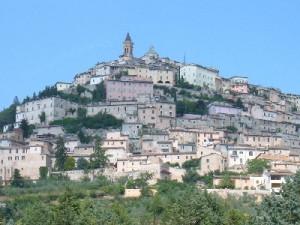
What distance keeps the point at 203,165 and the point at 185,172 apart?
149 centimetres

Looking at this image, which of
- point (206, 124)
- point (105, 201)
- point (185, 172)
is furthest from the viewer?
point (206, 124)

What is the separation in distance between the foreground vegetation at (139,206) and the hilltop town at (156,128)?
305 cm

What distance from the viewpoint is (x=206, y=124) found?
80625mm

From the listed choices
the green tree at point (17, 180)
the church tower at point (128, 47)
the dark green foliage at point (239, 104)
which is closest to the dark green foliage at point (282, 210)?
the green tree at point (17, 180)

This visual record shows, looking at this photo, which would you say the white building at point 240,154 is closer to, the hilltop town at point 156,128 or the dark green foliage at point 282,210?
the hilltop town at point 156,128

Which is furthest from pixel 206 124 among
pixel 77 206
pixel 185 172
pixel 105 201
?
pixel 77 206

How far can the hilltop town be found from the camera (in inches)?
2672

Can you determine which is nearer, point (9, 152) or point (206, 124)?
point (9, 152)

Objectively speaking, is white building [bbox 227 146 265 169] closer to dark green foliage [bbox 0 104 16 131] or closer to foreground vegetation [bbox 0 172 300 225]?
foreground vegetation [bbox 0 172 300 225]

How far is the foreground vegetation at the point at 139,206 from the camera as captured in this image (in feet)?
91.2

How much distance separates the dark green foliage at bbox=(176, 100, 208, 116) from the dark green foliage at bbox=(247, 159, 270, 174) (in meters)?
16.6

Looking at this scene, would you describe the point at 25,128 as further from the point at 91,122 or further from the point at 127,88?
the point at 127,88

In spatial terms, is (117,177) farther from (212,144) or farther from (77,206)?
(77,206)

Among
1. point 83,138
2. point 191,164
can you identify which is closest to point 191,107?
point 83,138
